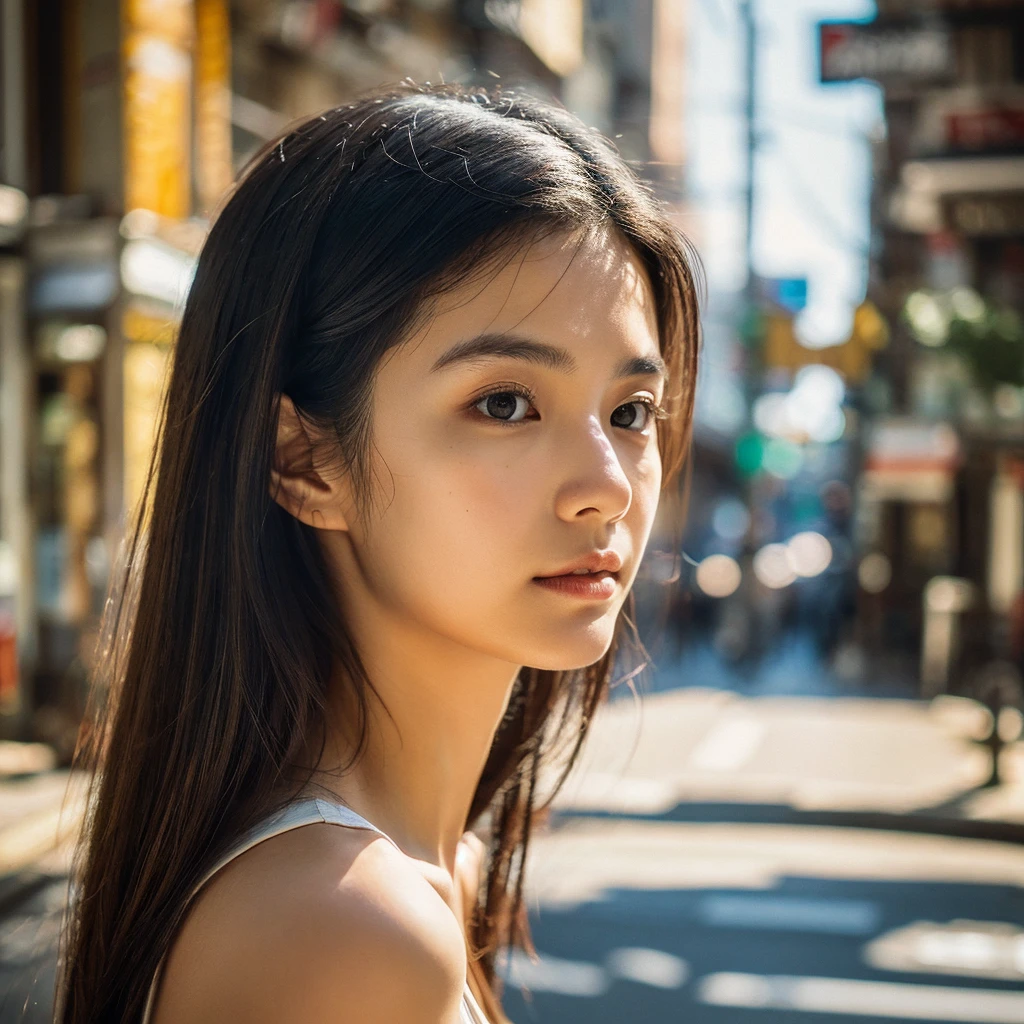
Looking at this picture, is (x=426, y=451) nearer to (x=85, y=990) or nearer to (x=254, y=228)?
(x=254, y=228)

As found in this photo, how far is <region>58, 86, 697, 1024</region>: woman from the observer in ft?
→ 4.14

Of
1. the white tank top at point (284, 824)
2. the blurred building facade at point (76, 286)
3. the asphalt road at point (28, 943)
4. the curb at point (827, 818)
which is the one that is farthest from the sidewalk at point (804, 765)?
the white tank top at point (284, 824)

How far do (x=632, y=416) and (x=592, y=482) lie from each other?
0.17m

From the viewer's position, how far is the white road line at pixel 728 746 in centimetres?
1053

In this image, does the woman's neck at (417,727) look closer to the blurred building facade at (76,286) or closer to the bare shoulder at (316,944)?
the bare shoulder at (316,944)

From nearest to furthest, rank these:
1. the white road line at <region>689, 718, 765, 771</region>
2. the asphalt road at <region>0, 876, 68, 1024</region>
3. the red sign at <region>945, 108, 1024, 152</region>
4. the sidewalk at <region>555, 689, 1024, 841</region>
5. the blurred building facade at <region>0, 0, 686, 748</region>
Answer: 1. the asphalt road at <region>0, 876, 68, 1024</region>
2. the sidewalk at <region>555, 689, 1024, 841</region>
3. the blurred building facade at <region>0, 0, 686, 748</region>
4. the white road line at <region>689, 718, 765, 771</region>
5. the red sign at <region>945, 108, 1024, 152</region>

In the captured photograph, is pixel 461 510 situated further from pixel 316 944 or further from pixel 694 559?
pixel 694 559

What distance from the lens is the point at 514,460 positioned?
1272 mm

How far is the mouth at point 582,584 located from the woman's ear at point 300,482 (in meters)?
0.25

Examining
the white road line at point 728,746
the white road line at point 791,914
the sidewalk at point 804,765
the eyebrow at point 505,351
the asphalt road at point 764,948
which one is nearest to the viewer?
the eyebrow at point 505,351

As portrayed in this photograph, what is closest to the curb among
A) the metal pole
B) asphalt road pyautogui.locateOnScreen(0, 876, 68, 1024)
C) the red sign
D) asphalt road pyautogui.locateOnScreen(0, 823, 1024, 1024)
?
asphalt road pyautogui.locateOnScreen(0, 823, 1024, 1024)

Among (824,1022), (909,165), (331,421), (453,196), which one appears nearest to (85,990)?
(331,421)

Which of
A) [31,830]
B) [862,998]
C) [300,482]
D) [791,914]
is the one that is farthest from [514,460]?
[31,830]

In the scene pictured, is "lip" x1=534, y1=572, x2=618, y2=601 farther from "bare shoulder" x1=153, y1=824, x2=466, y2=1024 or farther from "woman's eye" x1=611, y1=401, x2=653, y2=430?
"bare shoulder" x1=153, y1=824, x2=466, y2=1024
